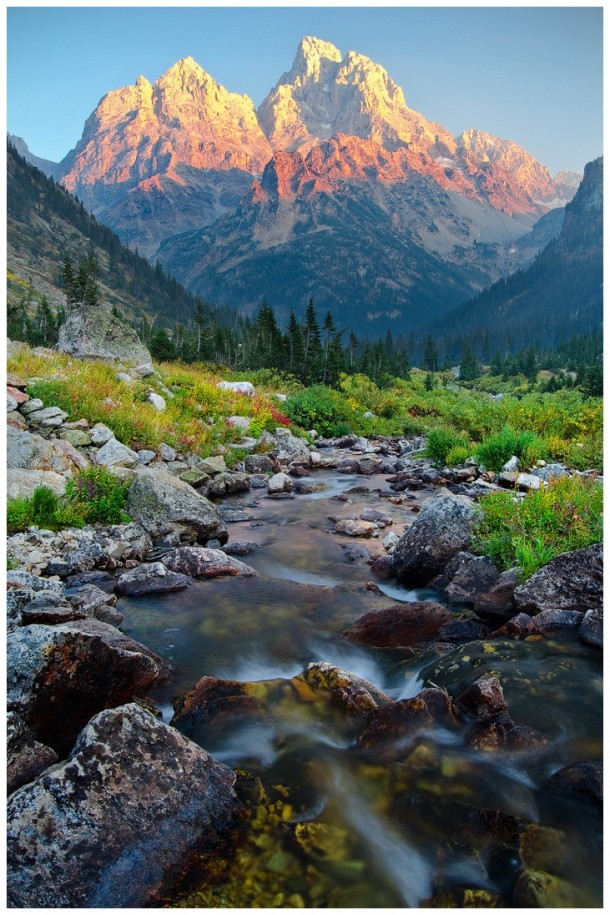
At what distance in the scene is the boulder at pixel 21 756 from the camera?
3.84 meters

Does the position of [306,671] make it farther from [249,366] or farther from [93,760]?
[249,366]

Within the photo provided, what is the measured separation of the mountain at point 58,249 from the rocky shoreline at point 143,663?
139 meters

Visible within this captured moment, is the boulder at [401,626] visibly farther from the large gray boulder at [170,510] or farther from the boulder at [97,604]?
the large gray boulder at [170,510]

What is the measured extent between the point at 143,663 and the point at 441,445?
1632cm

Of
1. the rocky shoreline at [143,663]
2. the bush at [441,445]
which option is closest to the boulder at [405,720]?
the rocky shoreline at [143,663]

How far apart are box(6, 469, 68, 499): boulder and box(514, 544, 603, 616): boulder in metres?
8.97

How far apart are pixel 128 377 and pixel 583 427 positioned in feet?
55.6

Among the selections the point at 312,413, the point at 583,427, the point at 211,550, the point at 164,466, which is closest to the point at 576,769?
the point at 211,550

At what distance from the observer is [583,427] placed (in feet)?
59.6

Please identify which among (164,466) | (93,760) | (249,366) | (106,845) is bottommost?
(106,845)

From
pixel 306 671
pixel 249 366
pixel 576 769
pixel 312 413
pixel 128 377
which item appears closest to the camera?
pixel 576 769

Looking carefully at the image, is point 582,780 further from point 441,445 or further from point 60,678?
point 441,445

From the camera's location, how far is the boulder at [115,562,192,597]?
8188 millimetres

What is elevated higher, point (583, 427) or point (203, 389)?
point (203, 389)
